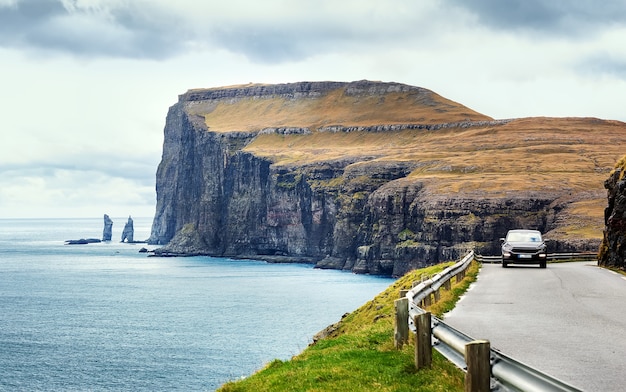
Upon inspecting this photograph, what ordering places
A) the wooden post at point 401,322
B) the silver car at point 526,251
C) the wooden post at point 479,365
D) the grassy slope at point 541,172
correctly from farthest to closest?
the grassy slope at point 541,172, the silver car at point 526,251, the wooden post at point 401,322, the wooden post at point 479,365

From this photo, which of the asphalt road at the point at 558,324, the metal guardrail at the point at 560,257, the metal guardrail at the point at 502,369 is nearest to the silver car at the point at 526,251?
the asphalt road at the point at 558,324

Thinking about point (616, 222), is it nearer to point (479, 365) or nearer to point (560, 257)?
point (560, 257)

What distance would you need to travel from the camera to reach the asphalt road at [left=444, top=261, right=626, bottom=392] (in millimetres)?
12453

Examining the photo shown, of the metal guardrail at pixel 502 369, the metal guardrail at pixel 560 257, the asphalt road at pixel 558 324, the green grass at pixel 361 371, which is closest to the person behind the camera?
the metal guardrail at pixel 502 369

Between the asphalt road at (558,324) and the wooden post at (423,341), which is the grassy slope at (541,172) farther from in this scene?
the wooden post at (423,341)

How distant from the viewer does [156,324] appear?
→ 89.2 m

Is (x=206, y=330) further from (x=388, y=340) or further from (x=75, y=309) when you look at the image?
(x=388, y=340)

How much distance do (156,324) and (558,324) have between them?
7596cm

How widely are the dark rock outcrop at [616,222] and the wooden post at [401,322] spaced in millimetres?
31165

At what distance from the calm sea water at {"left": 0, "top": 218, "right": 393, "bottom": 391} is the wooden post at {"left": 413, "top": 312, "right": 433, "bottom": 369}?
36179 millimetres

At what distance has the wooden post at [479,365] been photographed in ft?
29.1

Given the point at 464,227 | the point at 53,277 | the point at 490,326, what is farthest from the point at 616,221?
the point at 53,277

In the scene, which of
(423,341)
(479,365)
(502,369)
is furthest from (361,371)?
(502,369)

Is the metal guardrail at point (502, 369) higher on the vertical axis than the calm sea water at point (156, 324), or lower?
higher
